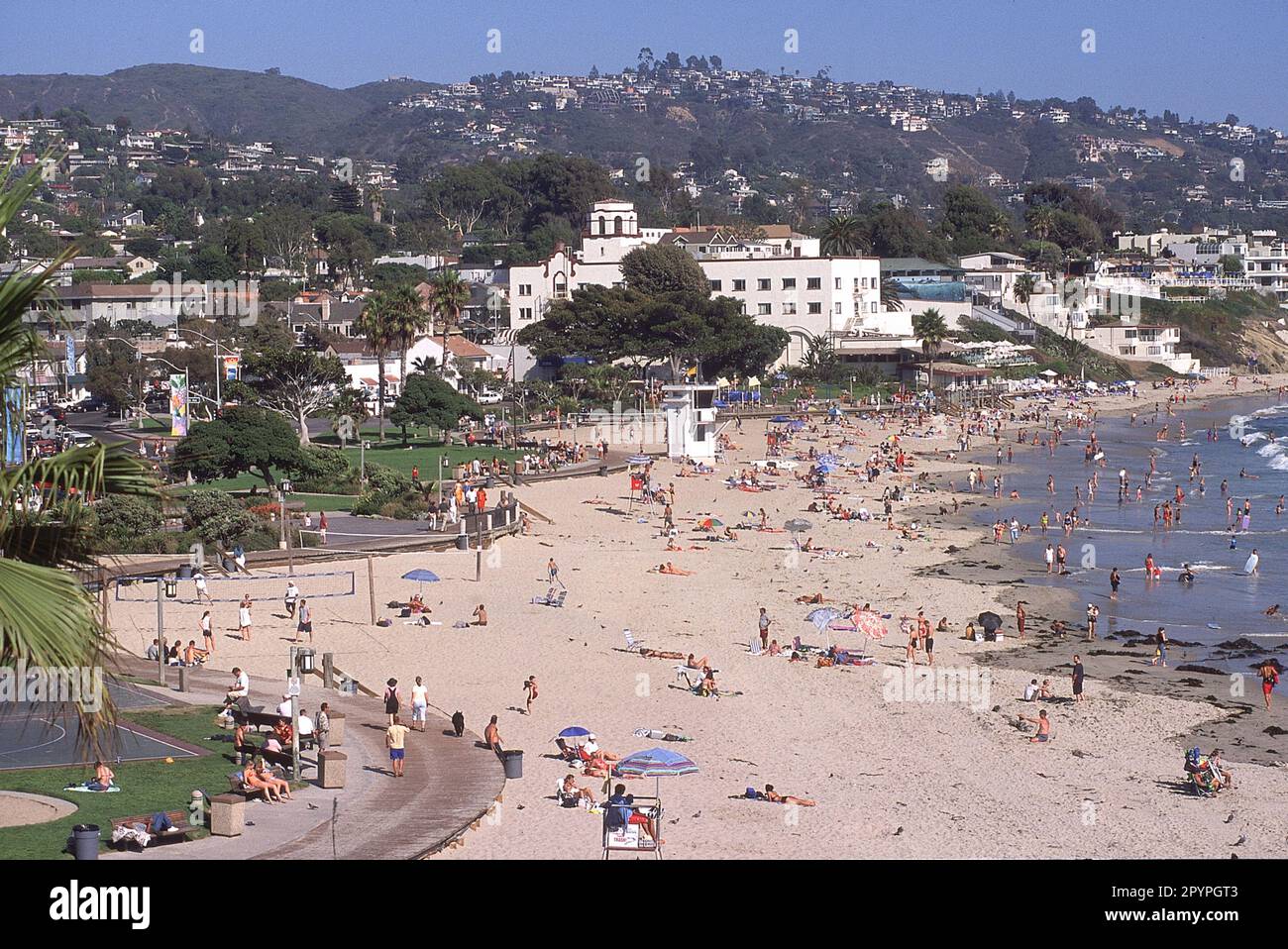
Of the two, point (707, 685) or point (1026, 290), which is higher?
point (1026, 290)

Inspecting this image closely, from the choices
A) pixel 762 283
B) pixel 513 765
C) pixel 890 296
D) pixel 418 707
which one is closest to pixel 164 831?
pixel 513 765

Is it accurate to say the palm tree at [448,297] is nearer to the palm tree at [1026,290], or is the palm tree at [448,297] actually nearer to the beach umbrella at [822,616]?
the beach umbrella at [822,616]

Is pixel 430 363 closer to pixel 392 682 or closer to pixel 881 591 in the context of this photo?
pixel 881 591

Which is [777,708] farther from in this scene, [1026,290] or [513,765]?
[1026,290]

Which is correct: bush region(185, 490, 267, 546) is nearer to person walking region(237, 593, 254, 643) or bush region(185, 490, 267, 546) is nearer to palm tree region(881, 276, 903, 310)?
person walking region(237, 593, 254, 643)

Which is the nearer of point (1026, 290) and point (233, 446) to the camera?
point (233, 446)

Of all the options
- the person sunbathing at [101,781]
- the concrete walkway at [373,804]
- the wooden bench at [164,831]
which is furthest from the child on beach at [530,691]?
the wooden bench at [164,831]
